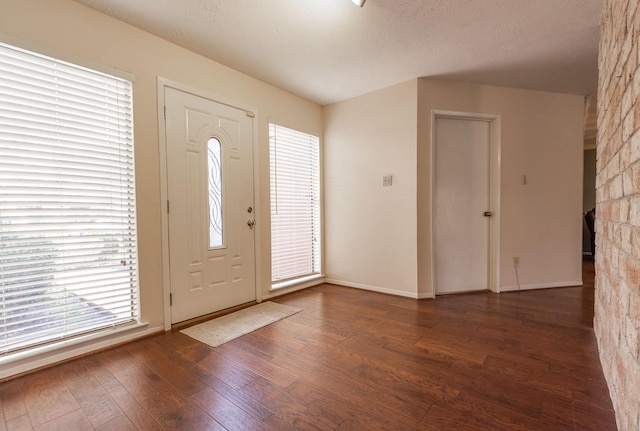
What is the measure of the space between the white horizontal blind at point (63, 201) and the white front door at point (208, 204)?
0.33 m

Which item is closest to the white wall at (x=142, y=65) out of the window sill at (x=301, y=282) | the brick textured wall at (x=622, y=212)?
the window sill at (x=301, y=282)

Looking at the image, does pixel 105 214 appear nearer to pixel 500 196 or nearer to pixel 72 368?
pixel 72 368

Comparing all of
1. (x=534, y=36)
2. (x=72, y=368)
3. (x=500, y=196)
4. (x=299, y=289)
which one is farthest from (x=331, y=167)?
(x=72, y=368)

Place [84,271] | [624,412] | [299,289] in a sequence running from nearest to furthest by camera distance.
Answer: [624,412] → [84,271] → [299,289]

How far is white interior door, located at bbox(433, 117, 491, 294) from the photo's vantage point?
3.37m

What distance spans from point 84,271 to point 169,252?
577mm

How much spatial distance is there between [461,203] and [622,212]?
7.27 feet

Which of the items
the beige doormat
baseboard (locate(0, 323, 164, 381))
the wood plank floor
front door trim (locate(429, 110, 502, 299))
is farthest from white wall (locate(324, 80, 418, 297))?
baseboard (locate(0, 323, 164, 381))

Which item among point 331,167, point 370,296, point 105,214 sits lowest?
point 370,296

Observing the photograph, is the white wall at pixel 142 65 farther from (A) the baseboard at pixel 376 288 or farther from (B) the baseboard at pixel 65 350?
(A) the baseboard at pixel 376 288

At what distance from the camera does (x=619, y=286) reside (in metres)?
1.29

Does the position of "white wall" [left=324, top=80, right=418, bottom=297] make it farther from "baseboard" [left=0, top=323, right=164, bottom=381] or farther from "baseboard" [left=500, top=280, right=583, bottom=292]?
"baseboard" [left=0, top=323, right=164, bottom=381]

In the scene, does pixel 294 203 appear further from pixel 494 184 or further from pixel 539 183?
pixel 539 183

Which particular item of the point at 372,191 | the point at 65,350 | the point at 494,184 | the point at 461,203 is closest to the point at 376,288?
the point at 372,191
